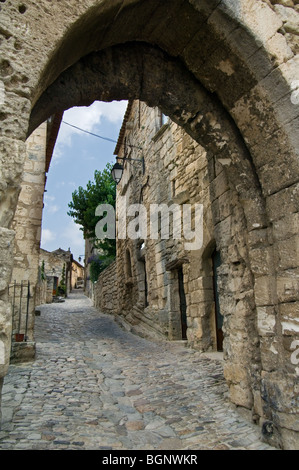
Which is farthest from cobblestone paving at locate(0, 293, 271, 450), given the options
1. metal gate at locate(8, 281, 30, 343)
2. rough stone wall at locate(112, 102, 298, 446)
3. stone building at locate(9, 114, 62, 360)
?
stone building at locate(9, 114, 62, 360)

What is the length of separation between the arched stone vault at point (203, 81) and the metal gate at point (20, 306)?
3542 millimetres

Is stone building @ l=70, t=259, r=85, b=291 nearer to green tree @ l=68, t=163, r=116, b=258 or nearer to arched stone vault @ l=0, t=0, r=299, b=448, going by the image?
green tree @ l=68, t=163, r=116, b=258

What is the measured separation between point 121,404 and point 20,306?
279cm

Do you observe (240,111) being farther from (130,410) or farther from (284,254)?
(130,410)

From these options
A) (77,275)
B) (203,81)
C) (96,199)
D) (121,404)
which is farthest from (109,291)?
(77,275)

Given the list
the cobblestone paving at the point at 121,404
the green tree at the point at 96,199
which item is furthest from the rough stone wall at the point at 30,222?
the green tree at the point at 96,199

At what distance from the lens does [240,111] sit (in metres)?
2.88

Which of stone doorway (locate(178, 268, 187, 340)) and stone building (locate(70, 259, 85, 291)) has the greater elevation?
stone building (locate(70, 259, 85, 291))

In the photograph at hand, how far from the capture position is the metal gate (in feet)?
18.3

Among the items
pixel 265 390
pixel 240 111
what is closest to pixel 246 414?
pixel 265 390

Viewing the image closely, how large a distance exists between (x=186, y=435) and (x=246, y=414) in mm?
614

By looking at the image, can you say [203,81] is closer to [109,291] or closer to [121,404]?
[121,404]

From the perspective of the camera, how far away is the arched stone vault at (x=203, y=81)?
2.08 m

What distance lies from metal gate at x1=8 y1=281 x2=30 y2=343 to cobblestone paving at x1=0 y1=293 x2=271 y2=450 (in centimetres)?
53
